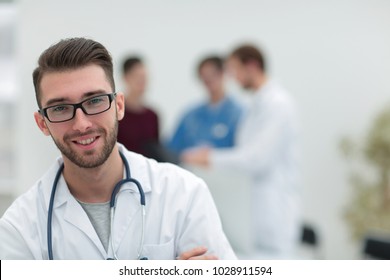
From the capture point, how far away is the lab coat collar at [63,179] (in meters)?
0.88

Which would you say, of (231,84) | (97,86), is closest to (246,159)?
(97,86)

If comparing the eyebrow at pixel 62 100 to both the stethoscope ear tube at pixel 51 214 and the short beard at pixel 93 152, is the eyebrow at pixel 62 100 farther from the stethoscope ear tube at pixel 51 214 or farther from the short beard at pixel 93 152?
the stethoscope ear tube at pixel 51 214

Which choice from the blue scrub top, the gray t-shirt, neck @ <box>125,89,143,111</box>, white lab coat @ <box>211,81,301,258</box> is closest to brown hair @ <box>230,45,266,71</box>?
white lab coat @ <box>211,81,301,258</box>

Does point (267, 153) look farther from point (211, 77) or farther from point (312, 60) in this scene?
point (312, 60)

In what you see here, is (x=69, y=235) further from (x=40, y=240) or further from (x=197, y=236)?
(x=197, y=236)

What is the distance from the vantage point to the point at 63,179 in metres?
0.89

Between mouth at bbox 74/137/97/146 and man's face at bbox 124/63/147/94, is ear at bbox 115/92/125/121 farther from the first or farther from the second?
man's face at bbox 124/63/147/94

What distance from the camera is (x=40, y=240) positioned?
0.86m

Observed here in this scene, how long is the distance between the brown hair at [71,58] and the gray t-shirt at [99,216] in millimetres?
191

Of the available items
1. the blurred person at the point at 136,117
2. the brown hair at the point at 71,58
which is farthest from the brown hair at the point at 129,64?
the brown hair at the point at 71,58

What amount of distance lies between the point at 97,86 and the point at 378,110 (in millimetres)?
3745

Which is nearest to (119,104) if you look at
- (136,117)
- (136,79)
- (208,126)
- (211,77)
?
(136,117)

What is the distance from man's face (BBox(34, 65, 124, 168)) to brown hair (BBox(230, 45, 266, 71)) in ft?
5.75

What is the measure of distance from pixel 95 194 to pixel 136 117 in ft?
1.47
